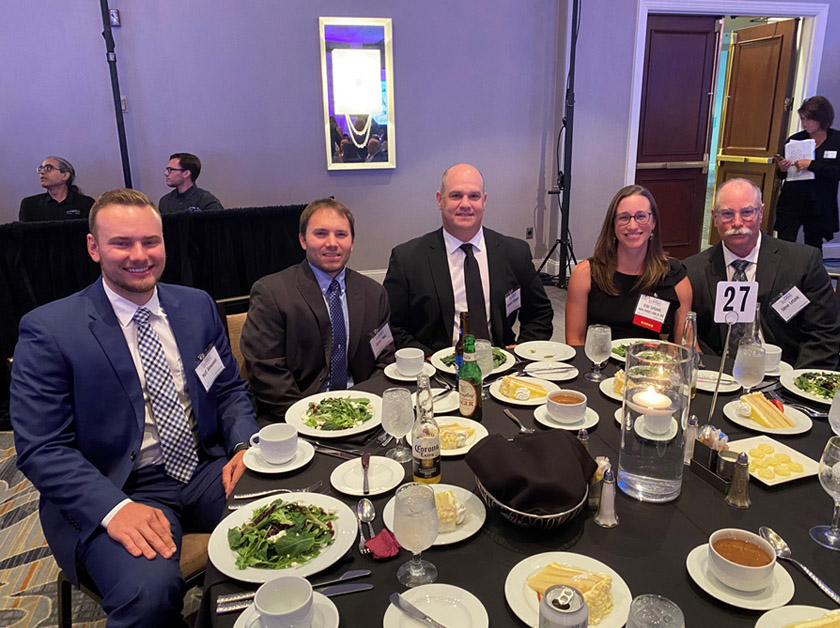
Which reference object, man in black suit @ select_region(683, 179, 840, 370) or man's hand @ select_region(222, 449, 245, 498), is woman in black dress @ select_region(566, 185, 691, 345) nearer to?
man in black suit @ select_region(683, 179, 840, 370)

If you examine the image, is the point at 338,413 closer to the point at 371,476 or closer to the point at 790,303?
the point at 371,476

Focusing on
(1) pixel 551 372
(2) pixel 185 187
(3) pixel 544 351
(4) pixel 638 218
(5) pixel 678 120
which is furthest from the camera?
(5) pixel 678 120

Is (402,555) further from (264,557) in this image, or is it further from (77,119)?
(77,119)

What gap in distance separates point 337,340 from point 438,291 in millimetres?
572

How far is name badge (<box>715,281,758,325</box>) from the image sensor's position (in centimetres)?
164

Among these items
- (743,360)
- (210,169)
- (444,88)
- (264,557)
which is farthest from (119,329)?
(444,88)

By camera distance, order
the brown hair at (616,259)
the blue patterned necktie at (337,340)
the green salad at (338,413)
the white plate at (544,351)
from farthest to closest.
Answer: the brown hair at (616,259) < the blue patterned necktie at (337,340) < the white plate at (544,351) < the green salad at (338,413)

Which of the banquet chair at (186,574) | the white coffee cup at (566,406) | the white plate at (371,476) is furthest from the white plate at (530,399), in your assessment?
the banquet chair at (186,574)

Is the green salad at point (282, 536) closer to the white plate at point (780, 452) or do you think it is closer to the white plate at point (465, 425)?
the white plate at point (465, 425)

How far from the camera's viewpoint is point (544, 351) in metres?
2.17

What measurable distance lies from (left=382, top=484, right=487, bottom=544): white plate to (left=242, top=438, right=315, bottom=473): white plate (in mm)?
285

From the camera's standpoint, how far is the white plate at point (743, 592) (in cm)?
98

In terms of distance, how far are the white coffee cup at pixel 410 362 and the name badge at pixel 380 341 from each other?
0.35 meters

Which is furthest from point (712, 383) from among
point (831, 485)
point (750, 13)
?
point (750, 13)
